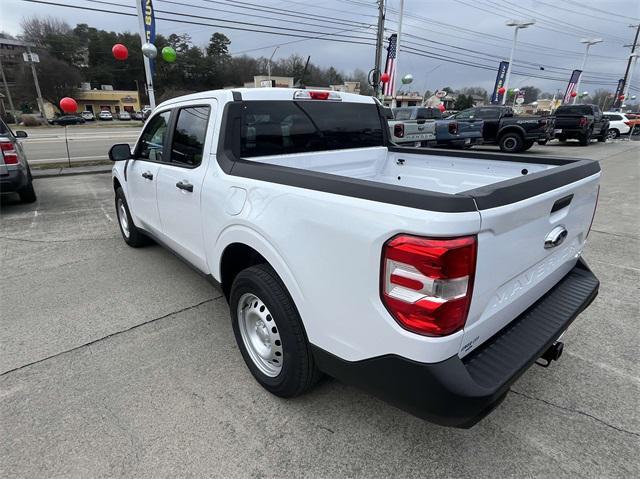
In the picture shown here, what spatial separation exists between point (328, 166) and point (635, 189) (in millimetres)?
9452

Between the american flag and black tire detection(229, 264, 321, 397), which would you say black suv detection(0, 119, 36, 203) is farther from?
the american flag

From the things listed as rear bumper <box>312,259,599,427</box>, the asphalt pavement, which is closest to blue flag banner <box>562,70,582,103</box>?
the asphalt pavement

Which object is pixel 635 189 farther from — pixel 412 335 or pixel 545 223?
pixel 412 335

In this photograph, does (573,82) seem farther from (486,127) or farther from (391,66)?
(486,127)

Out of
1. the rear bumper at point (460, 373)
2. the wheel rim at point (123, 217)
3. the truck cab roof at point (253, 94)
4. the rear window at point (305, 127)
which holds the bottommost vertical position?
the wheel rim at point (123, 217)

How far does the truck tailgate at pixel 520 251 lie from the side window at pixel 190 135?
82.9 inches

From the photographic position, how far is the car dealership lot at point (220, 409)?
1.98 metres

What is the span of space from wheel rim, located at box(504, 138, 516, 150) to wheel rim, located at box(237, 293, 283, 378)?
15.3 m

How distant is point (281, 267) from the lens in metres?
2.05

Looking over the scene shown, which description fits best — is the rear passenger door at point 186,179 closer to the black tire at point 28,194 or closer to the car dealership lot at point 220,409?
the car dealership lot at point 220,409

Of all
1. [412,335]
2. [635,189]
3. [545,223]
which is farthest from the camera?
[635,189]

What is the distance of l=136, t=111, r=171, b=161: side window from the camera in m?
3.58

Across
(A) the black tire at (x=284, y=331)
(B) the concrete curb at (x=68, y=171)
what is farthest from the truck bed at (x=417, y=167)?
(B) the concrete curb at (x=68, y=171)

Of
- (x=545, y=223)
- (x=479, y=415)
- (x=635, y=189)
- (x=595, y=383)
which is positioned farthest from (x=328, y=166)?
(x=635, y=189)
